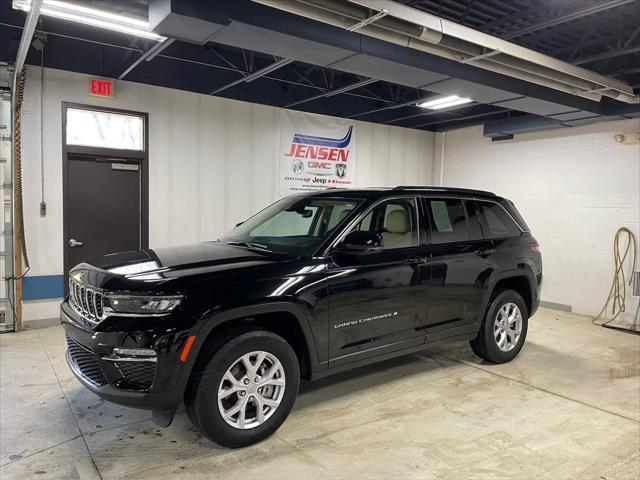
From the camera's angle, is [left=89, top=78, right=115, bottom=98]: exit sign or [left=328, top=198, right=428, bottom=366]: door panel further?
[left=89, top=78, right=115, bottom=98]: exit sign

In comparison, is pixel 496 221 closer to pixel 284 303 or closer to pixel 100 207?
pixel 284 303

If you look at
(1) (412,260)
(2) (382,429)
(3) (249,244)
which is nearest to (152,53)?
(3) (249,244)

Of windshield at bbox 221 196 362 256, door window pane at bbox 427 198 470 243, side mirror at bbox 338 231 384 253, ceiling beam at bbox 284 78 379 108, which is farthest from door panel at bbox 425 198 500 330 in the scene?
ceiling beam at bbox 284 78 379 108

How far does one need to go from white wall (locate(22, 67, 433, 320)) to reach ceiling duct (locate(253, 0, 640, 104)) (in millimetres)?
3601

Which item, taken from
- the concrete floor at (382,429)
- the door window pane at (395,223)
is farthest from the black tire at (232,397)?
the door window pane at (395,223)

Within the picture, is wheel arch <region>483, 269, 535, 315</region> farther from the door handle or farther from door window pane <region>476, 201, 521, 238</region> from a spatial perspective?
the door handle

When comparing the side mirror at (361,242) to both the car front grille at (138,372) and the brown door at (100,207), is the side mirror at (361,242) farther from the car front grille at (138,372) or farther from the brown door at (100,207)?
the brown door at (100,207)

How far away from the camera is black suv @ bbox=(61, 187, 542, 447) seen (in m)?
2.56

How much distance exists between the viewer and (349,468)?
2670 millimetres

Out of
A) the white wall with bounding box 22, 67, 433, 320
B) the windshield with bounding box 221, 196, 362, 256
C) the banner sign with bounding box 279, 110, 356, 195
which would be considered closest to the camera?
the windshield with bounding box 221, 196, 362, 256

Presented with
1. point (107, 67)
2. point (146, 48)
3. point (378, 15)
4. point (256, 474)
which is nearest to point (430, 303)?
point (256, 474)

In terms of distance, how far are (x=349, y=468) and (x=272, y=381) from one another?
692 mm

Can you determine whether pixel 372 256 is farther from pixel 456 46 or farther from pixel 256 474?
pixel 456 46

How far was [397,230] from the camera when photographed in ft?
12.3
